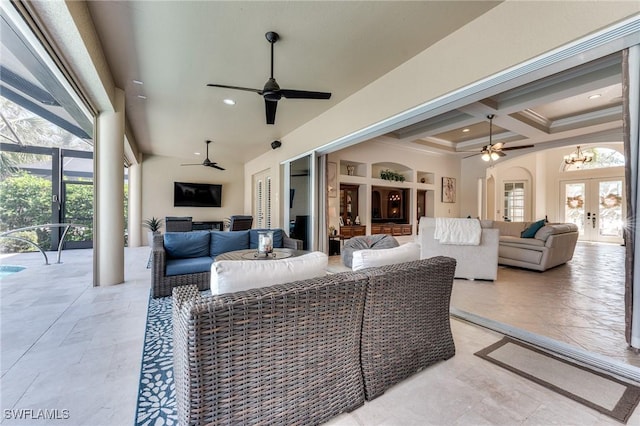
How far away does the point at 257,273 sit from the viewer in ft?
4.56

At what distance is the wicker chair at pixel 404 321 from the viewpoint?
5.15 feet

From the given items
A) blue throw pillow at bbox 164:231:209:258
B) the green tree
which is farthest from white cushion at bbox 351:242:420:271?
the green tree

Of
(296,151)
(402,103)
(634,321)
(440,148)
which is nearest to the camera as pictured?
(634,321)

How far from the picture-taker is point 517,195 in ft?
34.8

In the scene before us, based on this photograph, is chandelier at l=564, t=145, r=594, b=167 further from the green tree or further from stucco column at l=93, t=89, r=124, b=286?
the green tree

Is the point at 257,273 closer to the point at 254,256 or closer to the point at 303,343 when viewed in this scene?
the point at 303,343

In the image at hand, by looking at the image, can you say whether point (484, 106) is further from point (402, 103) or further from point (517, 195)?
point (517, 195)

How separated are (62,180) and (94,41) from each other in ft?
18.0

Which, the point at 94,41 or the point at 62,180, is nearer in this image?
the point at 94,41

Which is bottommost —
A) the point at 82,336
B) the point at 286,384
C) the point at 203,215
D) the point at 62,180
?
the point at 82,336

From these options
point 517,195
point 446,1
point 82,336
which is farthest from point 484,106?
point 517,195

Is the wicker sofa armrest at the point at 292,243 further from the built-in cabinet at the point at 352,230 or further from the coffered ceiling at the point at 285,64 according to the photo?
the built-in cabinet at the point at 352,230

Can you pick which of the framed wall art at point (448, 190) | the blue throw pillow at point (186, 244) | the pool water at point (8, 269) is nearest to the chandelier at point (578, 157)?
the framed wall art at point (448, 190)

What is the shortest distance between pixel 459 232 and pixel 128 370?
14.6 ft
